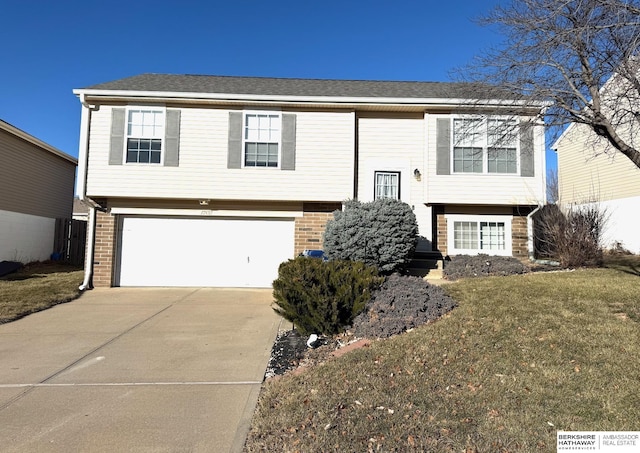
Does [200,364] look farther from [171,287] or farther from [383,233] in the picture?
[171,287]

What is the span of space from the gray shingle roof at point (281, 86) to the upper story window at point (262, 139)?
28.6 inches

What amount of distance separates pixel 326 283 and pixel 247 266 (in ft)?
19.7

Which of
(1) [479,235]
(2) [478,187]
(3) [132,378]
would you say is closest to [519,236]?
(1) [479,235]

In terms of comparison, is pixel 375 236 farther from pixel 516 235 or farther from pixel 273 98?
pixel 516 235

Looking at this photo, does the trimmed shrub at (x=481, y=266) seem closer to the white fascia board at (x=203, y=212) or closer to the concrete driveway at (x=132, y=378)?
the white fascia board at (x=203, y=212)

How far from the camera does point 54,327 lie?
684 cm

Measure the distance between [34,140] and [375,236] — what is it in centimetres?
1434

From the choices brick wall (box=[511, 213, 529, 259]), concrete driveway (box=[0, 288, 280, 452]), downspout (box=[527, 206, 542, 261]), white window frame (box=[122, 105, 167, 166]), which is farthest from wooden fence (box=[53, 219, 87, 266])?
downspout (box=[527, 206, 542, 261])

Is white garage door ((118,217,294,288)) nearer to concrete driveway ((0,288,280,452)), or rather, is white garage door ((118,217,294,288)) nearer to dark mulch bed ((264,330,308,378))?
concrete driveway ((0,288,280,452))

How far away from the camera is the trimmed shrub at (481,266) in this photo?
10.0 m

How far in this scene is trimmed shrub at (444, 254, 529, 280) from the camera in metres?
10.0

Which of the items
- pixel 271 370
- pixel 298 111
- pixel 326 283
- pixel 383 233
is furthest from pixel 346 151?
pixel 271 370

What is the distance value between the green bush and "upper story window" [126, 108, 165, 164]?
278 inches

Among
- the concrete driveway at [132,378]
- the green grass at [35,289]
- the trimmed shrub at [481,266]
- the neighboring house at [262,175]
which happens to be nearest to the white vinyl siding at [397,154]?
the neighboring house at [262,175]
